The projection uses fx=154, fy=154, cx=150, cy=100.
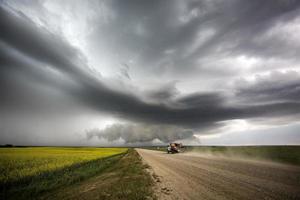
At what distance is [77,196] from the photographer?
24.0ft

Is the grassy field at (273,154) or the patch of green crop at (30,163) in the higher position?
the grassy field at (273,154)

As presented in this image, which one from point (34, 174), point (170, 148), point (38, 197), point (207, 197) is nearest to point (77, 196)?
point (38, 197)

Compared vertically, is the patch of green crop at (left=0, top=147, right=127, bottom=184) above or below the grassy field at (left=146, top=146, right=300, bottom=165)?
below

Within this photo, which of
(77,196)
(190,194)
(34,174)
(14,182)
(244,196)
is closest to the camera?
(244,196)

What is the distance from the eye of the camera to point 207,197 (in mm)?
6133

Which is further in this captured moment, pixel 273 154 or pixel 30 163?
pixel 273 154

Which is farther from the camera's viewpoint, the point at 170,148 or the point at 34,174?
the point at 170,148

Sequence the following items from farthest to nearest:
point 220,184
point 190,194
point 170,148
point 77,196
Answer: point 170,148
point 220,184
point 77,196
point 190,194

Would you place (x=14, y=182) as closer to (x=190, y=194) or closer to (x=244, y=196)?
(x=190, y=194)

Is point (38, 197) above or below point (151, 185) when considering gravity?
below

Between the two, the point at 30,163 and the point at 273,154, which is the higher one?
the point at 273,154

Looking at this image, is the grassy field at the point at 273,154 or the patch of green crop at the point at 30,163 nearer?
the patch of green crop at the point at 30,163

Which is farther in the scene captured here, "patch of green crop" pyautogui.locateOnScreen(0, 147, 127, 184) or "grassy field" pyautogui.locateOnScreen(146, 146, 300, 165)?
"grassy field" pyautogui.locateOnScreen(146, 146, 300, 165)

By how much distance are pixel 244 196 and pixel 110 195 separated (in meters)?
5.58
